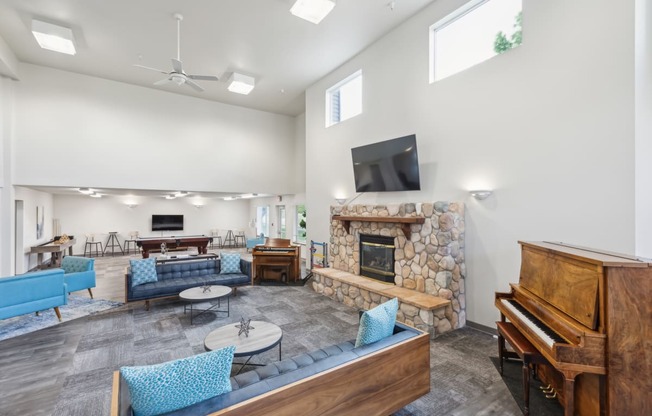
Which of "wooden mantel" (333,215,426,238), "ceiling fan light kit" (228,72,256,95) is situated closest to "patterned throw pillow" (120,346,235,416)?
"wooden mantel" (333,215,426,238)

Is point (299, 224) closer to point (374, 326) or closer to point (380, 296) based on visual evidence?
point (380, 296)

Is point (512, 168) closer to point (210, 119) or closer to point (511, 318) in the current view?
point (511, 318)

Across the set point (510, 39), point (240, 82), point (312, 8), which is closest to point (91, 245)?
point (240, 82)

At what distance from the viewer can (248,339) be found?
10.7ft

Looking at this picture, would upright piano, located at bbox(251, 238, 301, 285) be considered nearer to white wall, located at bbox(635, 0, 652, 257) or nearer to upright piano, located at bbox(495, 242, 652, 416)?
upright piano, located at bbox(495, 242, 652, 416)

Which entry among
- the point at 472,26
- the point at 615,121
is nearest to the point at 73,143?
the point at 472,26

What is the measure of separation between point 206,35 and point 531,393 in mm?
7318

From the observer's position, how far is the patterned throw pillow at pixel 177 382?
1.58 m

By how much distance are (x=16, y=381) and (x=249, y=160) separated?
7.24 m

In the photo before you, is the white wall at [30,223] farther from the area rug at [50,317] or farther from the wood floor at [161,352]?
the wood floor at [161,352]

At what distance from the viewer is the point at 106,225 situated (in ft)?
40.7

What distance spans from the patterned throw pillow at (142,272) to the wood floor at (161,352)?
20.5 inches

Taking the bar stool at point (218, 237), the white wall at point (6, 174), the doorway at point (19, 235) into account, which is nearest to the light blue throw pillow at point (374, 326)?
the white wall at point (6, 174)

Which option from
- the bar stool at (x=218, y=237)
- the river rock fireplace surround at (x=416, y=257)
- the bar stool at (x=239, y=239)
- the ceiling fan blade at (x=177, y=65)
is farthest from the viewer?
the bar stool at (x=239, y=239)
